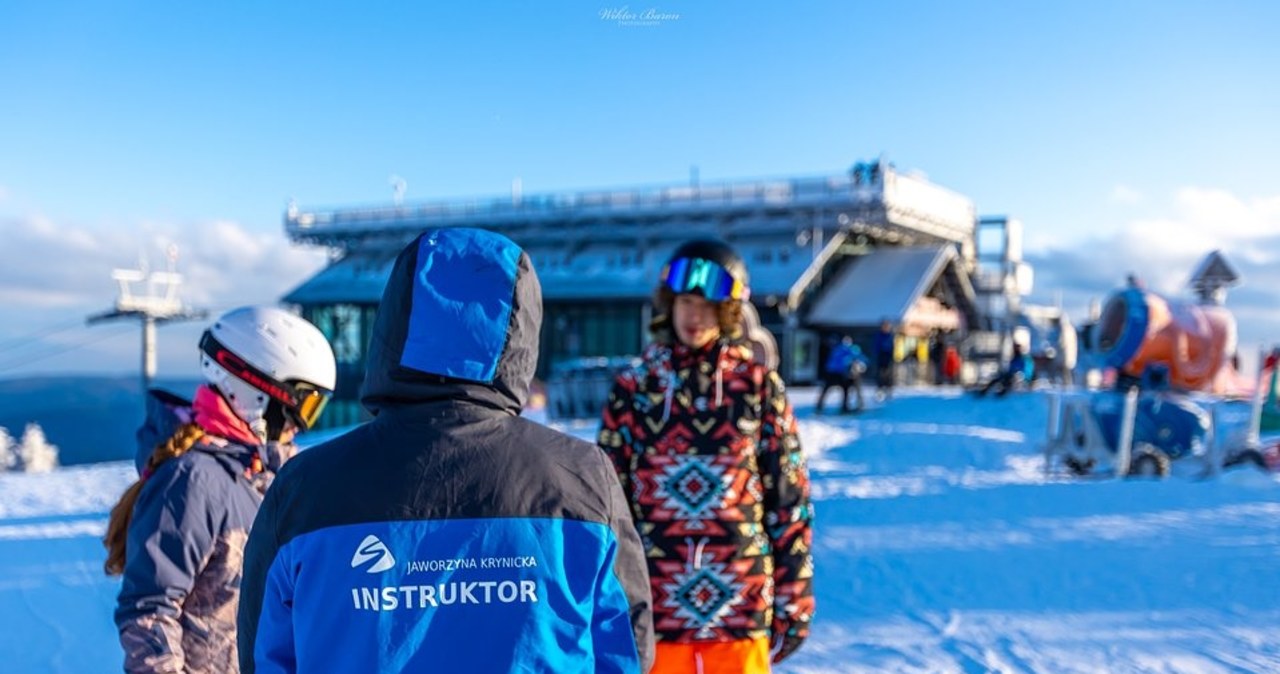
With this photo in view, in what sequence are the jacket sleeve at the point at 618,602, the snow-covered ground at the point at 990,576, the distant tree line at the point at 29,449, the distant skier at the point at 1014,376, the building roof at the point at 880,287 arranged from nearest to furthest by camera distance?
the jacket sleeve at the point at 618,602, the snow-covered ground at the point at 990,576, the distant skier at the point at 1014,376, the building roof at the point at 880,287, the distant tree line at the point at 29,449

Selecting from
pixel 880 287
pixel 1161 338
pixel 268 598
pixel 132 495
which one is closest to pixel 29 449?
pixel 880 287

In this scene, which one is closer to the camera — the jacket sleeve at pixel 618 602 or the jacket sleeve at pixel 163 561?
the jacket sleeve at pixel 618 602

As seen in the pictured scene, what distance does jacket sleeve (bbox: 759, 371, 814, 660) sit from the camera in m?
2.64

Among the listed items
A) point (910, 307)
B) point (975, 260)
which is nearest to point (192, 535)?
point (910, 307)

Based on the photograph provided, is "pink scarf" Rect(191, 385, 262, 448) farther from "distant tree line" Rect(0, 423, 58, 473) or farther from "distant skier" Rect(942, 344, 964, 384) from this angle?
"distant tree line" Rect(0, 423, 58, 473)

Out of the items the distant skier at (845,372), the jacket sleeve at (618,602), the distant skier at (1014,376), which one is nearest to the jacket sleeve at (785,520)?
the jacket sleeve at (618,602)

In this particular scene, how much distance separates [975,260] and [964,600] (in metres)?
33.6

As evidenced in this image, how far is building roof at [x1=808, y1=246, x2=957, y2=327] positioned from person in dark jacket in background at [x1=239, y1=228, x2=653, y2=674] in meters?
25.2

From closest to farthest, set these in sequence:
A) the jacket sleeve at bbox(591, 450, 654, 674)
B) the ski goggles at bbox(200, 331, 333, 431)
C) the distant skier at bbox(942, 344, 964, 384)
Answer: the jacket sleeve at bbox(591, 450, 654, 674) → the ski goggles at bbox(200, 331, 333, 431) → the distant skier at bbox(942, 344, 964, 384)

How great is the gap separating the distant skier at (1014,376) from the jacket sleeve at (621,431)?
18251 mm

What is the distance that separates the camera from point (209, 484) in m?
2.27

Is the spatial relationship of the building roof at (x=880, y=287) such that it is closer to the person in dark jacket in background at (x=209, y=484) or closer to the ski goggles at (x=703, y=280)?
the ski goggles at (x=703, y=280)

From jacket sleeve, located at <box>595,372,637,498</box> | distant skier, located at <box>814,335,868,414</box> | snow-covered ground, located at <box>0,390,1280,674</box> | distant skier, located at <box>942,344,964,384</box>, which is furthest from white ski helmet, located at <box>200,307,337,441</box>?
distant skier, located at <box>942,344,964,384</box>

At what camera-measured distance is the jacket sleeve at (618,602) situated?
5.04 ft
